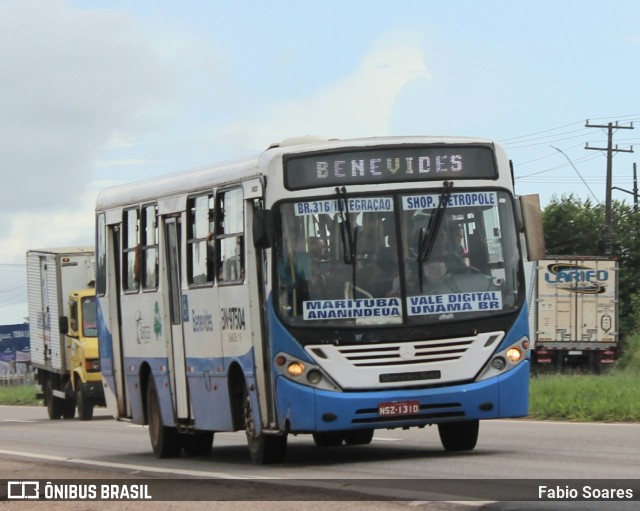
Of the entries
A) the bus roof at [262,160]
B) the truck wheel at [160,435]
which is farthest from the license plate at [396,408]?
the truck wheel at [160,435]

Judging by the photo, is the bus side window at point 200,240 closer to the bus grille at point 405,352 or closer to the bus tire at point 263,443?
the bus tire at point 263,443

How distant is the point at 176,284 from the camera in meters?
18.5

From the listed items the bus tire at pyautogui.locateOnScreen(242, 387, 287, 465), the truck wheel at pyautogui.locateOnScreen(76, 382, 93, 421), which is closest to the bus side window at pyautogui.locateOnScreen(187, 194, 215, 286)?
the bus tire at pyautogui.locateOnScreen(242, 387, 287, 465)

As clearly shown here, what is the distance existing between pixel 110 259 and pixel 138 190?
1.37 m

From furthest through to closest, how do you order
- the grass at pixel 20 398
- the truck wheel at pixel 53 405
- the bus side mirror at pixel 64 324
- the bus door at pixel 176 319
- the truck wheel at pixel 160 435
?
the grass at pixel 20 398, the truck wheel at pixel 53 405, the bus side mirror at pixel 64 324, the truck wheel at pixel 160 435, the bus door at pixel 176 319

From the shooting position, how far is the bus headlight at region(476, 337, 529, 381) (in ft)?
52.1

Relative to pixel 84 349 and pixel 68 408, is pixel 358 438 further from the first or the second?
pixel 68 408

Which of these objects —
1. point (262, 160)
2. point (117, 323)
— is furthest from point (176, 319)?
point (262, 160)

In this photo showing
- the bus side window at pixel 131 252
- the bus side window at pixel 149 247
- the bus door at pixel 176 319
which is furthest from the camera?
the bus side window at pixel 131 252

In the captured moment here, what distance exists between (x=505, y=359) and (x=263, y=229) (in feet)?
8.38

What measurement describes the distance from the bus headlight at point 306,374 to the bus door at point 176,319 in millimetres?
2999

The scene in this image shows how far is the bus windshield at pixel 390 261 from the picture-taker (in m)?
15.7

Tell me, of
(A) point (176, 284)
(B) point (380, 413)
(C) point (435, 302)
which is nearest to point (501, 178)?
(C) point (435, 302)

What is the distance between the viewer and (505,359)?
52.3 ft
